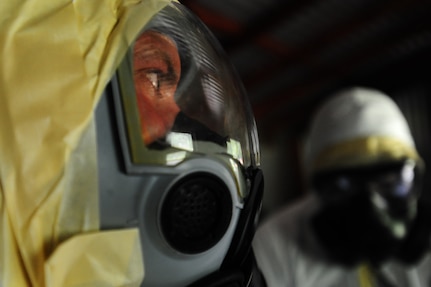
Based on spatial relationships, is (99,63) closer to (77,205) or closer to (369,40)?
(77,205)

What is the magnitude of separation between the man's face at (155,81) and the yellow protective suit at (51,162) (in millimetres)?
29

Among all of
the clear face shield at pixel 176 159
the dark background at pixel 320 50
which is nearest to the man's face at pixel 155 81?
the clear face shield at pixel 176 159

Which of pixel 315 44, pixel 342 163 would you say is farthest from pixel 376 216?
pixel 315 44

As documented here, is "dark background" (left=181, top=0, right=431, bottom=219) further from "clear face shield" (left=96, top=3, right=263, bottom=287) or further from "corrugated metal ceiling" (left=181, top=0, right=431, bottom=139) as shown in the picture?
"clear face shield" (left=96, top=3, right=263, bottom=287)

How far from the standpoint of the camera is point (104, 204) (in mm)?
459

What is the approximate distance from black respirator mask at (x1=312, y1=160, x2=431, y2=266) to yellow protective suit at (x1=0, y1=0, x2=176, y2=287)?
3.53 feet

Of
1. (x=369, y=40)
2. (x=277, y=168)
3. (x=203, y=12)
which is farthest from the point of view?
(x=277, y=168)

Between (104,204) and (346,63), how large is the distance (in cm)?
329

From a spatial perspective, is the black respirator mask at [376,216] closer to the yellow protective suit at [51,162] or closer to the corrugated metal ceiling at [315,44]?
the yellow protective suit at [51,162]

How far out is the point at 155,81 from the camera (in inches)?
19.4

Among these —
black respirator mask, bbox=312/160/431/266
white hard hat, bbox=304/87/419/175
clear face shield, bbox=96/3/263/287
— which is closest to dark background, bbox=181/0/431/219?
white hard hat, bbox=304/87/419/175

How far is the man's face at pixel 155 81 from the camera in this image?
1.57ft

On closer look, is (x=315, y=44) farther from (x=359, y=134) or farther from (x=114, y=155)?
(x=114, y=155)

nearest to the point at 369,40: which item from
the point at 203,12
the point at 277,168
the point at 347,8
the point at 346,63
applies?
the point at 346,63
